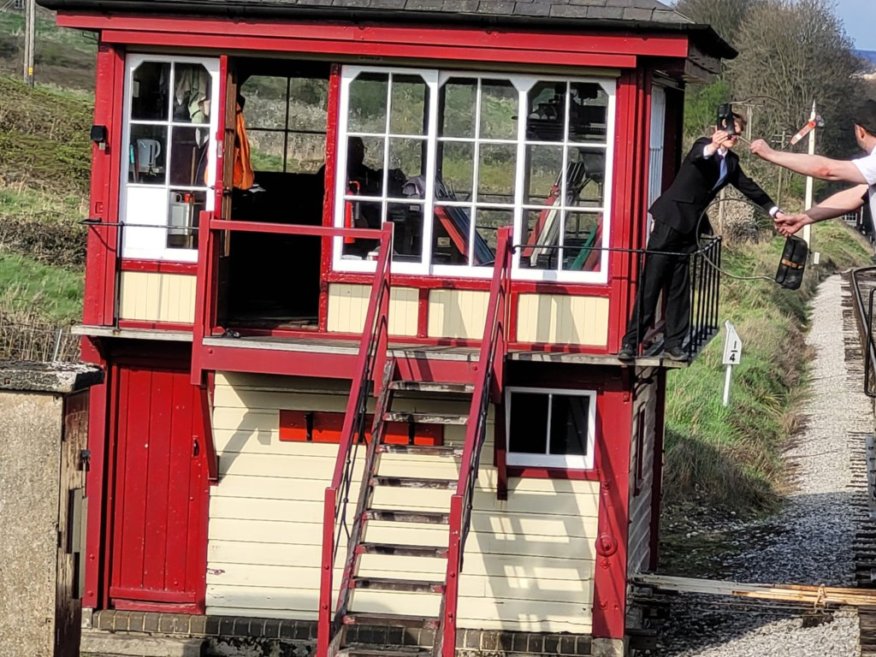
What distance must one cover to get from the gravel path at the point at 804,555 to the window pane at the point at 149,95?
5.94 meters

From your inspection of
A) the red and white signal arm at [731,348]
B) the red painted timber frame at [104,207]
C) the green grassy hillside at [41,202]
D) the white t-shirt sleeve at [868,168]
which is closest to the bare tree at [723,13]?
the green grassy hillside at [41,202]

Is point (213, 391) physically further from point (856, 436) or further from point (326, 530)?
point (856, 436)

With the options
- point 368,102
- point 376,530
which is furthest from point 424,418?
point 368,102

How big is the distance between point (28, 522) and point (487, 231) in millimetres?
5962

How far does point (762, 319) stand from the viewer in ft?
119

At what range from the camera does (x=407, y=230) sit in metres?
13.2

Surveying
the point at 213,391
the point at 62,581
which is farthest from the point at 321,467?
the point at 62,581

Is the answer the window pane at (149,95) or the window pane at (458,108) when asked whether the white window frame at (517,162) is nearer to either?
the window pane at (458,108)

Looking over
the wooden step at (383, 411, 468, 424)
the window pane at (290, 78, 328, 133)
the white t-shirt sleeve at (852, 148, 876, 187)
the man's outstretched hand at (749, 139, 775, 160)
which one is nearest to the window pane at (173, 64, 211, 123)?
the window pane at (290, 78, 328, 133)

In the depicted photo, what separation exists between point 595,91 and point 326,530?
414 cm

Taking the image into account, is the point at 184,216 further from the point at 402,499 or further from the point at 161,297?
the point at 402,499

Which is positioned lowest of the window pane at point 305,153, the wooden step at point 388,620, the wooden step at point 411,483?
the wooden step at point 388,620

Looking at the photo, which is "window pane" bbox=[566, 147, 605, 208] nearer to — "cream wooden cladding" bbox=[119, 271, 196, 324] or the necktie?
the necktie

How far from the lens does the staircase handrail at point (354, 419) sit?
1119 centimetres
